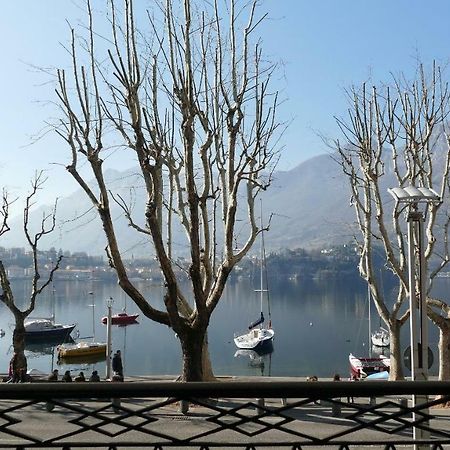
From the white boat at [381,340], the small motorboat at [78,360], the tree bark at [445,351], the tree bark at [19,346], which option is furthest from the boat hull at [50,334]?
the tree bark at [445,351]

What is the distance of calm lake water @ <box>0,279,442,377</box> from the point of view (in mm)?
35562

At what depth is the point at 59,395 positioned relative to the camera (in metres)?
1.79

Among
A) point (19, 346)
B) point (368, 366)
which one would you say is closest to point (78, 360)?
point (368, 366)

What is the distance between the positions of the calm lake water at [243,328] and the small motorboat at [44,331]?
3.91ft

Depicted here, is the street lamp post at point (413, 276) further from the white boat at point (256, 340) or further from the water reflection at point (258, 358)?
the white boat at point (256, 340)

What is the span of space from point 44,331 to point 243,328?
17.7 metres

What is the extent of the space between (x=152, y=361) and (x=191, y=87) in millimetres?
29873

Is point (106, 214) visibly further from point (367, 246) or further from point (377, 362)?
point (377, 362)

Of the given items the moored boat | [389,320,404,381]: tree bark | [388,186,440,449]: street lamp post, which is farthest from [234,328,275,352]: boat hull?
[388,186,440,449]: street lamp post

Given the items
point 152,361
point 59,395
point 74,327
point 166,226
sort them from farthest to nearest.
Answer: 1. point 74,327
2. point 152,361
3. point 166,226
4. point 59,395

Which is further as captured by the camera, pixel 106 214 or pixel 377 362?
pixel 377 362

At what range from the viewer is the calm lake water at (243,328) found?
35.6 metres

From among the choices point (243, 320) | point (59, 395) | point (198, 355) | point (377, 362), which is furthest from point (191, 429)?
point (243, 320)

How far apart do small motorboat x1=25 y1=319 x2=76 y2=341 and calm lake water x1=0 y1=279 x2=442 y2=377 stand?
119cm
